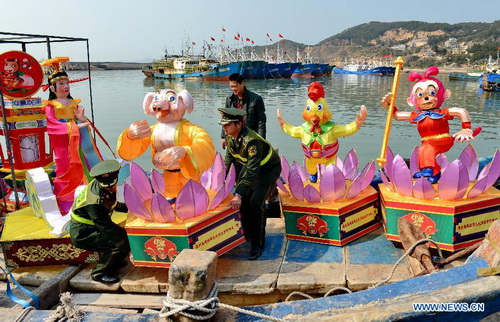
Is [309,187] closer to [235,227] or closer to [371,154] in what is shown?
[235,227]

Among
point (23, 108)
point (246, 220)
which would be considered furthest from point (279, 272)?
point (23, 108)

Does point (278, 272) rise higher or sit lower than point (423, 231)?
lower

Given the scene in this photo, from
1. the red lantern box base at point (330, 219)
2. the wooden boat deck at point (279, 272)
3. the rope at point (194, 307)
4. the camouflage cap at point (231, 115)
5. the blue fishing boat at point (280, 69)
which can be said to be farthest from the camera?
the blue fishing boat at point (280, 69)

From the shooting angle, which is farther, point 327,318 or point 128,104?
point 128,104

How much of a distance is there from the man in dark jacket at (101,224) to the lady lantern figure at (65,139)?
1.24 metres

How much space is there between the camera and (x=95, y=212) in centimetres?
307

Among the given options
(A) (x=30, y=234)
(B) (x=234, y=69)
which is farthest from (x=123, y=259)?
(B) (x=234, y=69)

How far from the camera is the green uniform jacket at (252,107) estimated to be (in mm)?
4750

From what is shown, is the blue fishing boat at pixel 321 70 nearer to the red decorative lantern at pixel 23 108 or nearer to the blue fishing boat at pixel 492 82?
the blue fishing boat at pixel 492 82

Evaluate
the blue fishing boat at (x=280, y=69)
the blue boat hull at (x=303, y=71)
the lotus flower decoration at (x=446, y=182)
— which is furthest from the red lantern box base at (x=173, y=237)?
the blue boat hull at (x=303, y=71)

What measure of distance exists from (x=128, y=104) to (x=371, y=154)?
1662cm

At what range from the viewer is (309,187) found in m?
3.59

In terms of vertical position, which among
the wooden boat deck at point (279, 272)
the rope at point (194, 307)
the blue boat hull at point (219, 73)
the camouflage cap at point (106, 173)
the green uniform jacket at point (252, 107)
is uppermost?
the blue boat hull at point (219, 73)

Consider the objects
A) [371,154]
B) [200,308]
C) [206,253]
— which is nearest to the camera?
[200,308]
